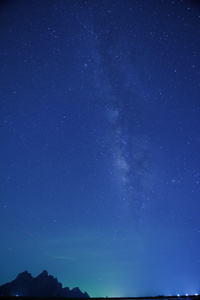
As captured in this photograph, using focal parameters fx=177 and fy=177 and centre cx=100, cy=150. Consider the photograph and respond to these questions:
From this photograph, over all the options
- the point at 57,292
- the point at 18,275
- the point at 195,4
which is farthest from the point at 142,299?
the point at 18,275

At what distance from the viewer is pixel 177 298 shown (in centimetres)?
1438

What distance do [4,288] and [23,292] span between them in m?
19.0

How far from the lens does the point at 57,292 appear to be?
16425cm

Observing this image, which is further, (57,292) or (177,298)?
(57,292)

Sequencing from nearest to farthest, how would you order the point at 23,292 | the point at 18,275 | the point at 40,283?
the point at 23,292, the point at 40,283, the point at 18,275

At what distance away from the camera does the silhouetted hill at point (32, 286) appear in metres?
158

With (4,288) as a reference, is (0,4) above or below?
above

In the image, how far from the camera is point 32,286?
172 m

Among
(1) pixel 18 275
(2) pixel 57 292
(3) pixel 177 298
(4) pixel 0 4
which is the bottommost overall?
(2) pixel 57 292

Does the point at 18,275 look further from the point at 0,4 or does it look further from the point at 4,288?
the point at 0,4

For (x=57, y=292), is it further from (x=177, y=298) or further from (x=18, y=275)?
(x=177, y=298)

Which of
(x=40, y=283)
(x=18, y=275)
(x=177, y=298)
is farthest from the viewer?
(x=18, y=275)

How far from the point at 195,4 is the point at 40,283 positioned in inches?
8864

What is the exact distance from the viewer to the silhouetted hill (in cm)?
15811
